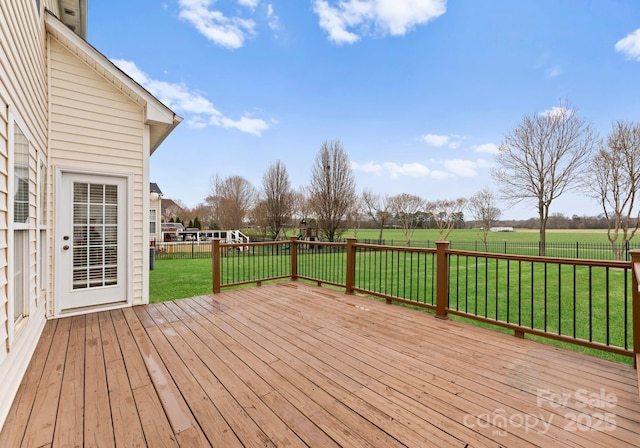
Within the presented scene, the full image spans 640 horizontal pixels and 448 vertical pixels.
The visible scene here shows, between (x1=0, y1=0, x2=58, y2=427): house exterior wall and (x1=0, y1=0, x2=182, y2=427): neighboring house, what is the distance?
Answer: 0.06 ft

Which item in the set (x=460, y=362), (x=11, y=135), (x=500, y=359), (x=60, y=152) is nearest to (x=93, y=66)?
(x=60, y=152)

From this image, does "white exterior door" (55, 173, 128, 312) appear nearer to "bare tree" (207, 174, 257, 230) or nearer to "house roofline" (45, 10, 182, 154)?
"house roofline" (45, 10, 182, 154)

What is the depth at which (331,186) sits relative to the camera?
16.6 metres

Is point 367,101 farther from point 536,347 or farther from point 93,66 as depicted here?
point 536,347

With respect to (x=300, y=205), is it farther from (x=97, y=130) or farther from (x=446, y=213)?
(x=97, y=130)

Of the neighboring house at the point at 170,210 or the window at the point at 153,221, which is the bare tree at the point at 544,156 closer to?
the window at the point at 153,221

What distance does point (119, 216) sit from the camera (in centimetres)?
404

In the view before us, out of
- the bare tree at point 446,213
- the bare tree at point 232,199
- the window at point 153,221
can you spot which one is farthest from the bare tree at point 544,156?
the bare tree at point 232,199

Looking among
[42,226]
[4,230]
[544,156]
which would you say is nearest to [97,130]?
[42,226]

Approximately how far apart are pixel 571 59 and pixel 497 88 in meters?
2.32

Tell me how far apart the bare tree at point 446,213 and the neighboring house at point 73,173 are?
74.8 ft

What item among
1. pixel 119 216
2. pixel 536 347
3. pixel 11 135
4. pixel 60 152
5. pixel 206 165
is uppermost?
pixel 206 165

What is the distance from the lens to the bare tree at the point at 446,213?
2290 centimetres

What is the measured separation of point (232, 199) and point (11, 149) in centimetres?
2374
